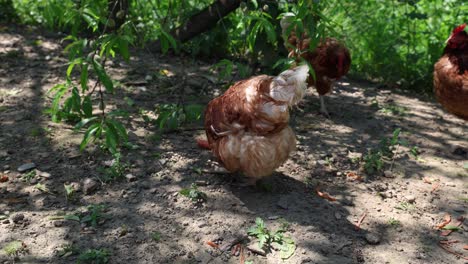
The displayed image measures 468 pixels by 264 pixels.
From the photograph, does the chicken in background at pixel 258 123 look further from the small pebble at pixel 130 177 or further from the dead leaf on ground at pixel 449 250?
the dead leaf on ground at pixel 449 250

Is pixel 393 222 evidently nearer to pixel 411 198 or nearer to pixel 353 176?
pixel 411 198

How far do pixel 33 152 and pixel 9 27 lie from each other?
11.7 ft

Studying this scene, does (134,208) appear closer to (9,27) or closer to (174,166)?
(174,166)

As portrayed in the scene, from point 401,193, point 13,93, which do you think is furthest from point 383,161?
point 13,93

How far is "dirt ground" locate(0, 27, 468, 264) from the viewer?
3.03 meters

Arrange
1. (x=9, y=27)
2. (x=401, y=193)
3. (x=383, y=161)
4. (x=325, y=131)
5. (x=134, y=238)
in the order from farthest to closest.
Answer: (x=9, y=27)
(x=325, y=131)
(x=383, y=161)
(x=401, y=193)
(x=134, y=238)

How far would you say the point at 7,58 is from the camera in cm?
563

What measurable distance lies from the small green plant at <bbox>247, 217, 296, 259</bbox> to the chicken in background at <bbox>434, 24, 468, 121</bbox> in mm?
2216

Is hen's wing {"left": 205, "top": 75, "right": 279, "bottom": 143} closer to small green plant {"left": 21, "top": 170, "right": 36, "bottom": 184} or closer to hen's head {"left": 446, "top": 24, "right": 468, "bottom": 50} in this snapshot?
small green plant {"left": 21, "top": 170, "right": 36, "bottom": 184}

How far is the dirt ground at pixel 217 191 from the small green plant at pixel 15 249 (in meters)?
0.02

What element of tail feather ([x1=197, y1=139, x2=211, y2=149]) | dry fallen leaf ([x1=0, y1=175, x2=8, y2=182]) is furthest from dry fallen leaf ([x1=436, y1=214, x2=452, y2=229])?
dry fallen leaf ([x1=0, y1=175, x2=8, y2=182])

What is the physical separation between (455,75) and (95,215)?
10.5 feet

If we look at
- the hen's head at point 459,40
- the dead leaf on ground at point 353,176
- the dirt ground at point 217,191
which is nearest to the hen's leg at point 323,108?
the dirt ground at point 217,191

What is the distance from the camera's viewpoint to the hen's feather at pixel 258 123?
3154 millimetres
